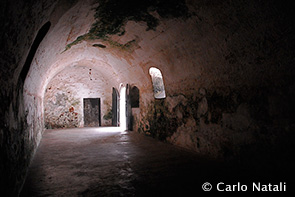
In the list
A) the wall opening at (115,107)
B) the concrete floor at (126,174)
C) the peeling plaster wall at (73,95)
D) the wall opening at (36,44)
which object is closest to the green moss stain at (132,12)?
the wall opening at (36,44)

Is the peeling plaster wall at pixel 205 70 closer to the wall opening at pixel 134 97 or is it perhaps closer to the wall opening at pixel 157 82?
the wall opening at pixel 157 82

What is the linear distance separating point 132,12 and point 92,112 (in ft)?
23.7

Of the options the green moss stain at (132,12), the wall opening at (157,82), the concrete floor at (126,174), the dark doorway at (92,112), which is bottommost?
the concrete floor at (126,174)

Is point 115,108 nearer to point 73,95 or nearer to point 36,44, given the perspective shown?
point 73,95

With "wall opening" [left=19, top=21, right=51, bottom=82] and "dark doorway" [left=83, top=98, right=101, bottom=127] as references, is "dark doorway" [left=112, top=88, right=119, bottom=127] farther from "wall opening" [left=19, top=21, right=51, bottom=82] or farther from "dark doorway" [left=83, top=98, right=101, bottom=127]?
"wall opening" [left=19, top=21, right=51, bottom=82]

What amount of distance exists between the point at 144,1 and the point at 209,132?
2.45 metres

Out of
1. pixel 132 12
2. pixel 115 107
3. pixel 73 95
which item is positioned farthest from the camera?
pixel 115 107

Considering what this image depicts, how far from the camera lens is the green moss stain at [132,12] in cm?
319

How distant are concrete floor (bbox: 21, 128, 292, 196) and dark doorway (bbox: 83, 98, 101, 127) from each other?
5853 mm

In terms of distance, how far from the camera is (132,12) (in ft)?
11.9

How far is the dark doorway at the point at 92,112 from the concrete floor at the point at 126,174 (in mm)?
5853

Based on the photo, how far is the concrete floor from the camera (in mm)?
2395

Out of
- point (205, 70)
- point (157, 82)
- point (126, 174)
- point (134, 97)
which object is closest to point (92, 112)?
point (134, 97)

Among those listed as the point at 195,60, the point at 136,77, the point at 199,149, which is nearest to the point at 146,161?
the point at 199,149
